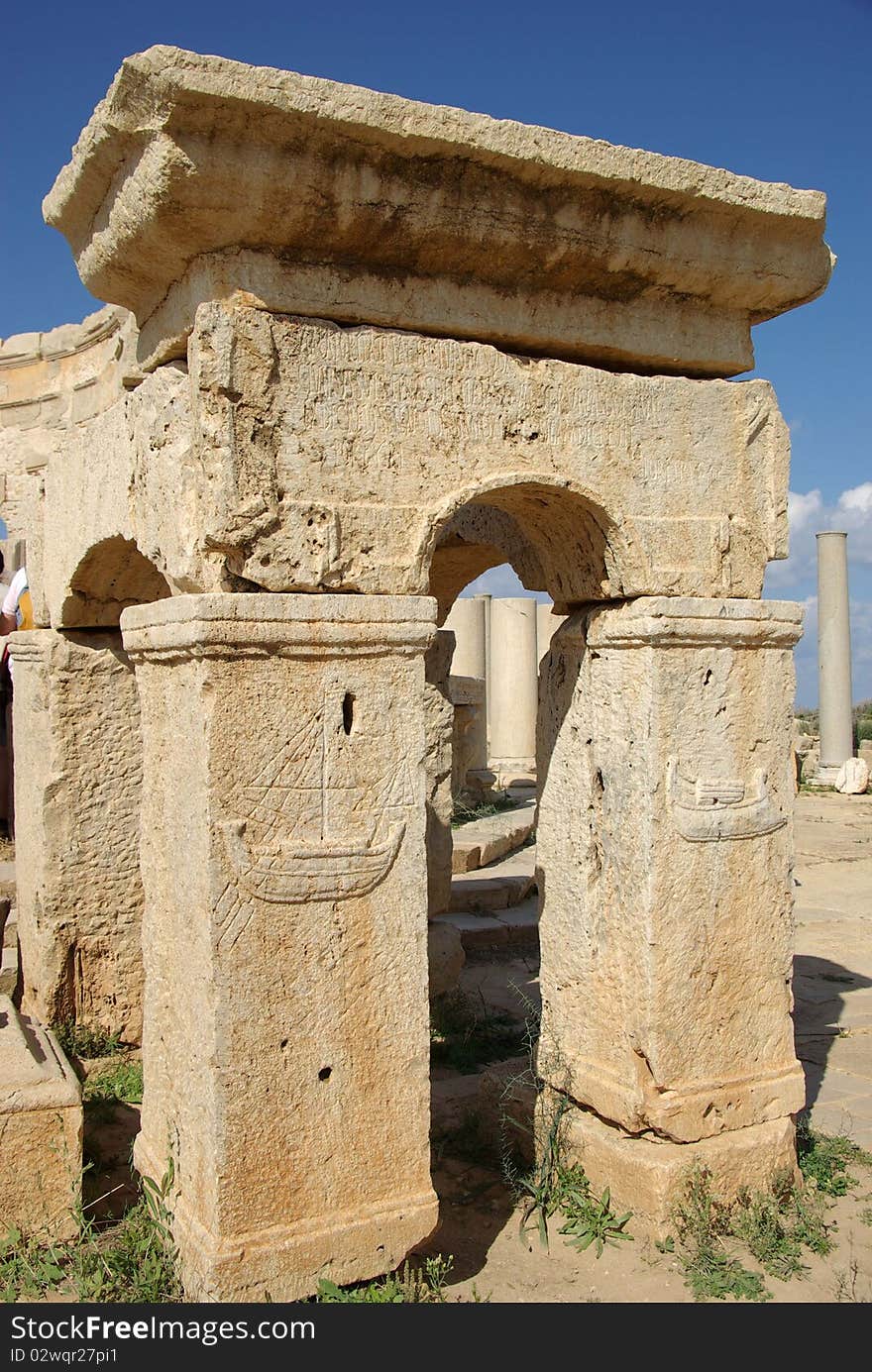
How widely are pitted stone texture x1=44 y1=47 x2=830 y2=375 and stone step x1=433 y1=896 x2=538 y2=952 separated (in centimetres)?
463

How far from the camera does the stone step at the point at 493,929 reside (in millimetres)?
7699

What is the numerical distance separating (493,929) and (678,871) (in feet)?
13.4

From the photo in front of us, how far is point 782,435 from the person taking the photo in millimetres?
4160

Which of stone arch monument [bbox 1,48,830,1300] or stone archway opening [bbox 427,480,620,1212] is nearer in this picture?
stone arch monument [bbox 1,48,830,1300]

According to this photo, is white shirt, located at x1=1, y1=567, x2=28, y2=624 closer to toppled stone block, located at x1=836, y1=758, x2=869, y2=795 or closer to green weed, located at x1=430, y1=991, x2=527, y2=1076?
green weed, located at x1=430, y1=991, x2=527, y2=1076

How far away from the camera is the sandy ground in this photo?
3.52 metres

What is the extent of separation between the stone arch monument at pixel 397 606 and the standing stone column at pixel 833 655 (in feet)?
47.8

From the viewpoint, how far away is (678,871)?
3.85m

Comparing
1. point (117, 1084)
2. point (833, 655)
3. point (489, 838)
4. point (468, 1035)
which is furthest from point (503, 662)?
point (117, 1084)

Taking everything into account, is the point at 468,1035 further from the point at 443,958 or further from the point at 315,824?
the point at 315,824

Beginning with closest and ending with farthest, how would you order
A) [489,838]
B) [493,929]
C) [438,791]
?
1. [438,791]
2. [493,929]
3. [489,838]

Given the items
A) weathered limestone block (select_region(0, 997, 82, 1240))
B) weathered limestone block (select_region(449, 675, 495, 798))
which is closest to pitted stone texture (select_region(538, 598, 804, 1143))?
weathered limestone block (select_region(0, 997, 82, 1240))

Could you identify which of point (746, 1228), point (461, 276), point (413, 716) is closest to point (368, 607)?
point (413, 716)

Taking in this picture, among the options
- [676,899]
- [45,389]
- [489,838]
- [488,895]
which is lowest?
[488,895]
